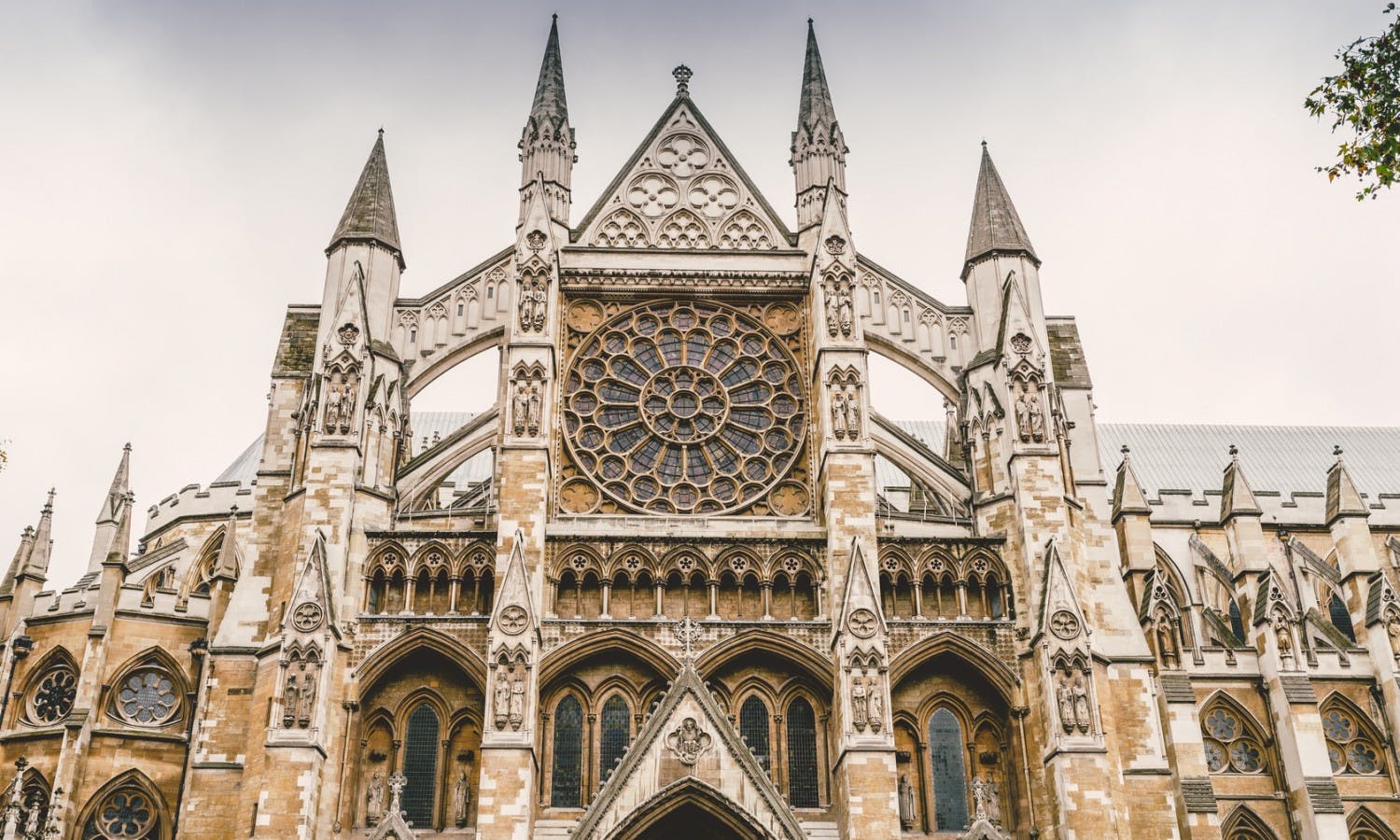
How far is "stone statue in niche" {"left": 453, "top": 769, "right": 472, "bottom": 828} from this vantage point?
74.0 ft

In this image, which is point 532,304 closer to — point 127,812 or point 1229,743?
point 127,812

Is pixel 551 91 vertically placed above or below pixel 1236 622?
above

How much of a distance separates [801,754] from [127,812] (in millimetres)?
14216

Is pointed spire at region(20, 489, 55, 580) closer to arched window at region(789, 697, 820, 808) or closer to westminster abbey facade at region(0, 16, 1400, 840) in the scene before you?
westminster abbey facade at region(0, 16, 1400, 840)

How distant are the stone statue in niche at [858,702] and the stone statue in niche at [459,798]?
6.90 metres

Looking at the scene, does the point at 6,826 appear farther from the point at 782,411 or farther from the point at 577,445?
the point at 782,411

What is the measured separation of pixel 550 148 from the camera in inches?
1123

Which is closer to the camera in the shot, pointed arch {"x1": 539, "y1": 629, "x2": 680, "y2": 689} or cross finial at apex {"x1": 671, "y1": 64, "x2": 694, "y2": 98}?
pointed arch {"x1": 539, "y1": 629, "x2": 680, "y2": 689}

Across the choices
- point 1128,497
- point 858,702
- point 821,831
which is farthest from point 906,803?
point 1128,497

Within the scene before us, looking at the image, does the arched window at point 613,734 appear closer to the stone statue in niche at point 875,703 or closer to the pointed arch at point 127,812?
the stone statue in niche at point 875,703

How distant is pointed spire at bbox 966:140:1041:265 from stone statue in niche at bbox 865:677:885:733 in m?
10.0

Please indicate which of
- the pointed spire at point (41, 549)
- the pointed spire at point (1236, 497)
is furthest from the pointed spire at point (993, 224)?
the pointed spire at point (41, 549)

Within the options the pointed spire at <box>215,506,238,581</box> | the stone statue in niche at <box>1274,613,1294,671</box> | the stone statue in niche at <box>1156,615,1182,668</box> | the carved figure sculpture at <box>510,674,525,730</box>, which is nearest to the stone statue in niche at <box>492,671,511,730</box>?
the carved figure sculpture at <box>510,674,525,730</box>

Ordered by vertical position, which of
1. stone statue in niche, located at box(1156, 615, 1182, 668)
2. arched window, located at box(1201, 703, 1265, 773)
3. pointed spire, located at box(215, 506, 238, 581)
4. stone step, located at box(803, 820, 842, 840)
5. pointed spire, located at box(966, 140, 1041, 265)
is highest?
pointed spire, located at box(966, 140, 1041, 265)
